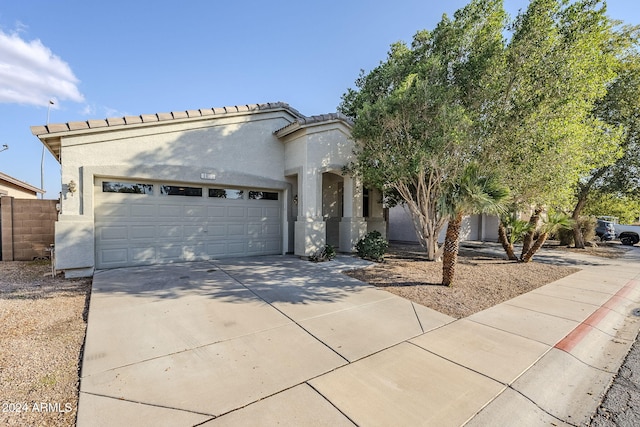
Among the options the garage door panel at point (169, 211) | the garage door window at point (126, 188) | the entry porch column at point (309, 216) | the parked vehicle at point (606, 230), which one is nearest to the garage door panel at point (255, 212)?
the entry porch column at point (309, 216)

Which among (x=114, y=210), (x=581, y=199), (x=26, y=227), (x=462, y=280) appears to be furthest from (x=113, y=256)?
(x=581, y=199)

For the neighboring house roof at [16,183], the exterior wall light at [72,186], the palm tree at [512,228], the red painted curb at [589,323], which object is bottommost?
the red painted curb at [589,323]

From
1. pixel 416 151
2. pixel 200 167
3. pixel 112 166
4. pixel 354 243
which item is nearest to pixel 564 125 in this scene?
pixel 416 151

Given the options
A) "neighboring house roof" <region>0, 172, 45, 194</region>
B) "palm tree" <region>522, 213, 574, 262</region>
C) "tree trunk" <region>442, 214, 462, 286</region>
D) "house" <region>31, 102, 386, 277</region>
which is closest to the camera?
"tree trunk" <region>442, 214, 462, 286</region>

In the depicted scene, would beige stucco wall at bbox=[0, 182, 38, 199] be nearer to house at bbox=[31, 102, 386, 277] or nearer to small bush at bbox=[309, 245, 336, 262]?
house at bbox=[31, 102, 386, 277]

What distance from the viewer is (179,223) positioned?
902 cm

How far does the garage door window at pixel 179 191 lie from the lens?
28.9 ft

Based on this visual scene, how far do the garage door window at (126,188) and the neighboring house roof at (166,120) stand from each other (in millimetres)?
1510

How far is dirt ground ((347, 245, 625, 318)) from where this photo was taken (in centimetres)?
586

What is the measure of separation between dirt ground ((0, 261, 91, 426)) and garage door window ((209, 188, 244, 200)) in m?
4.30

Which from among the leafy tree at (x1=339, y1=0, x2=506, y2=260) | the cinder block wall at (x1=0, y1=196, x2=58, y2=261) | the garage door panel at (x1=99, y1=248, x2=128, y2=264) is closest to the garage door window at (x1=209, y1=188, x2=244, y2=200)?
the garage door panel at (x1=99, y1=248, x2=128, y2=264)

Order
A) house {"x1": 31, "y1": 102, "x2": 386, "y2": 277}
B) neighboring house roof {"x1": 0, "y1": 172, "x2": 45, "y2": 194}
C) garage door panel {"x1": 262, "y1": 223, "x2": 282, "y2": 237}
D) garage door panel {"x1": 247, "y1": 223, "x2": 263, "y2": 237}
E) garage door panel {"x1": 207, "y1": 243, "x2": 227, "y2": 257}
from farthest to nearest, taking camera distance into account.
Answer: neighboring house roof {"x1": 0, "y1": 172, "x2": 45, "y2": 194} < garage door panel {"x1": 262, "y1": 223, "x2": 282, "y2": 237} < garage door panel {"x1": 247, "y1": 223, "x2": 263, "y2": 237} < garage door panel {"x1": 207, "y1": 243, "x2": 227, "y2": 257} < house {"x1": 31, "y1": 102, "x2": 386, "y2": 277}

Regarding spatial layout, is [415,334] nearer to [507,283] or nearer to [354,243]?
[507,283]

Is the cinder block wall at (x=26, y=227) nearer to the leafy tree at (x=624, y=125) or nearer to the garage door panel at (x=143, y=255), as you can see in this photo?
the garage door panel at (x=143, y=255)
